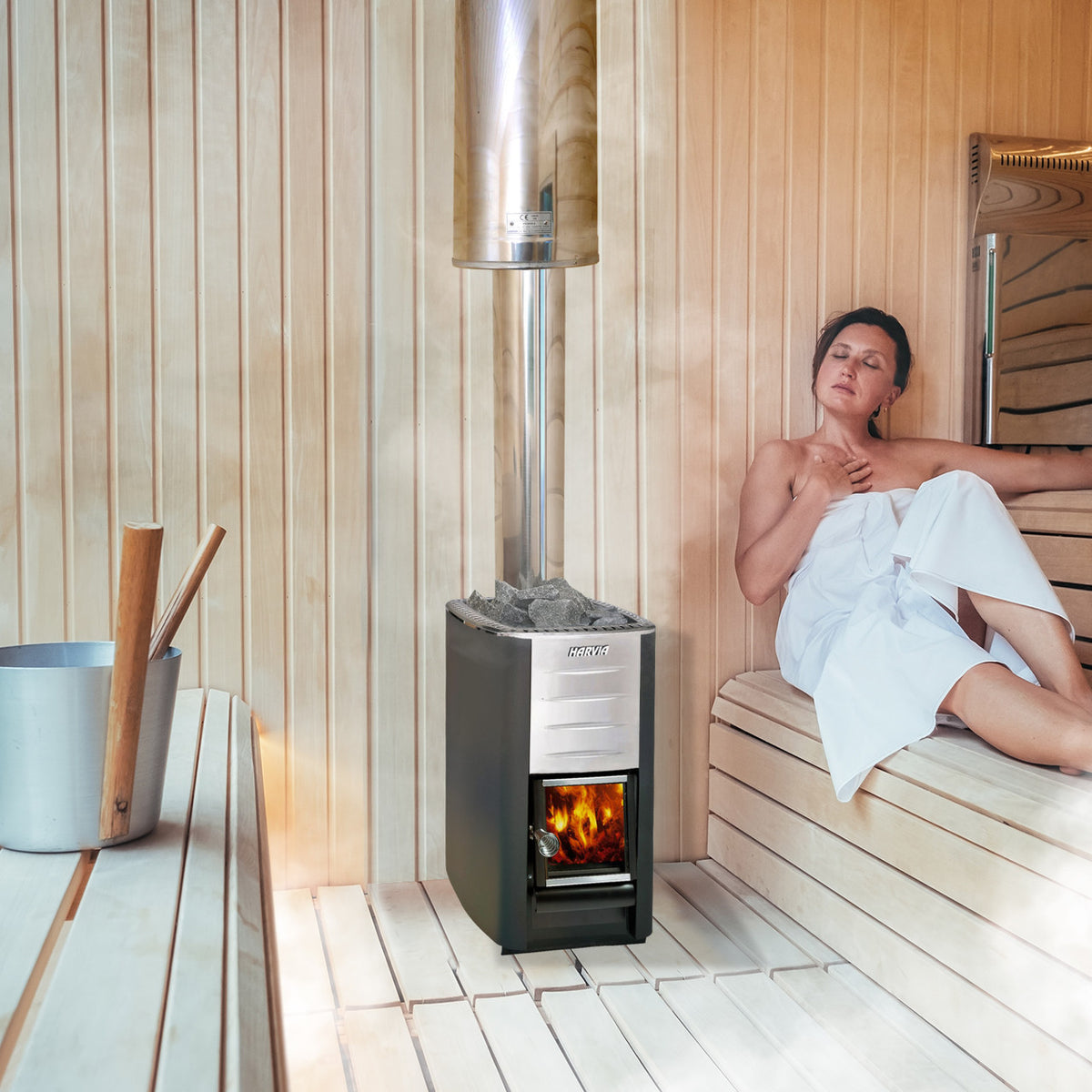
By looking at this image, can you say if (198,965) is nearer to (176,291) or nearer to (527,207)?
(527,207)

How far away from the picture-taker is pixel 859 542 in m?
2.21

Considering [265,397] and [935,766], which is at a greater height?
[265,397]

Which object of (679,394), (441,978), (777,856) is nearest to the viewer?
(441,978)

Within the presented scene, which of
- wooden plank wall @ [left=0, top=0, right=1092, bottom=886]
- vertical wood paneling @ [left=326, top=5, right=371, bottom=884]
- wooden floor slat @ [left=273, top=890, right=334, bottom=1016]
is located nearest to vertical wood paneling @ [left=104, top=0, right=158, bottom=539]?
wooden plank wall @ [left=0, top=0, right=1092, bottom=886]

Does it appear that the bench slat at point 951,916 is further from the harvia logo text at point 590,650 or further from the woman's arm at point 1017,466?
the woman's arm at point 1017,466

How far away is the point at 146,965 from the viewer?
0.77m

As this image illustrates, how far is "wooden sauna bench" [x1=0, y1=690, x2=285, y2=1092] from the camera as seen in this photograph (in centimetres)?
64

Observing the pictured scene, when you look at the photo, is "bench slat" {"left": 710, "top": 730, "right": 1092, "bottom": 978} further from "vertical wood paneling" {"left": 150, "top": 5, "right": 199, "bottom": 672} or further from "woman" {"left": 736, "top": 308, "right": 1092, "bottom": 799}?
"vertical wood paneling" {"left": 150, "top": 5, "right": 199, "bottom": 672}

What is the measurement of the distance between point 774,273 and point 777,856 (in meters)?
1.24

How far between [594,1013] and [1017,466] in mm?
1511

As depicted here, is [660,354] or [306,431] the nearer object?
[306,431]

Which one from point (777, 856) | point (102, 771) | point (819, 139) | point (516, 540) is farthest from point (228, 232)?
point (777, 856)

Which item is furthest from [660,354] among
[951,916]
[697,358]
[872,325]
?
[951,916]

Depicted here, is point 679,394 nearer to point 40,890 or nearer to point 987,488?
point 987,488
